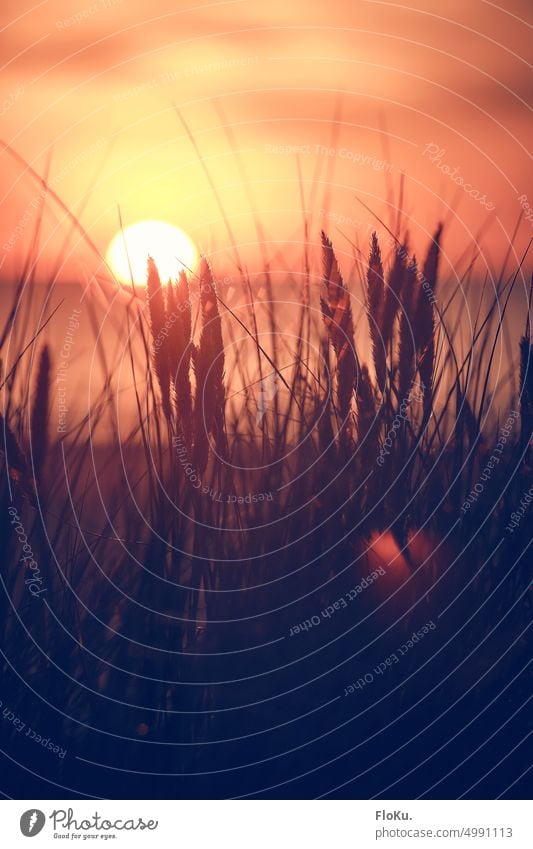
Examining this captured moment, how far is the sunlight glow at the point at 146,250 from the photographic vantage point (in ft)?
6.33

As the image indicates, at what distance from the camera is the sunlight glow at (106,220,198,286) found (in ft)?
6.33

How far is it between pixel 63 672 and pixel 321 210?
4.42 feet

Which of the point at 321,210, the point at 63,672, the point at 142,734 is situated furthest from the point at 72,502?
the point at 321,210
